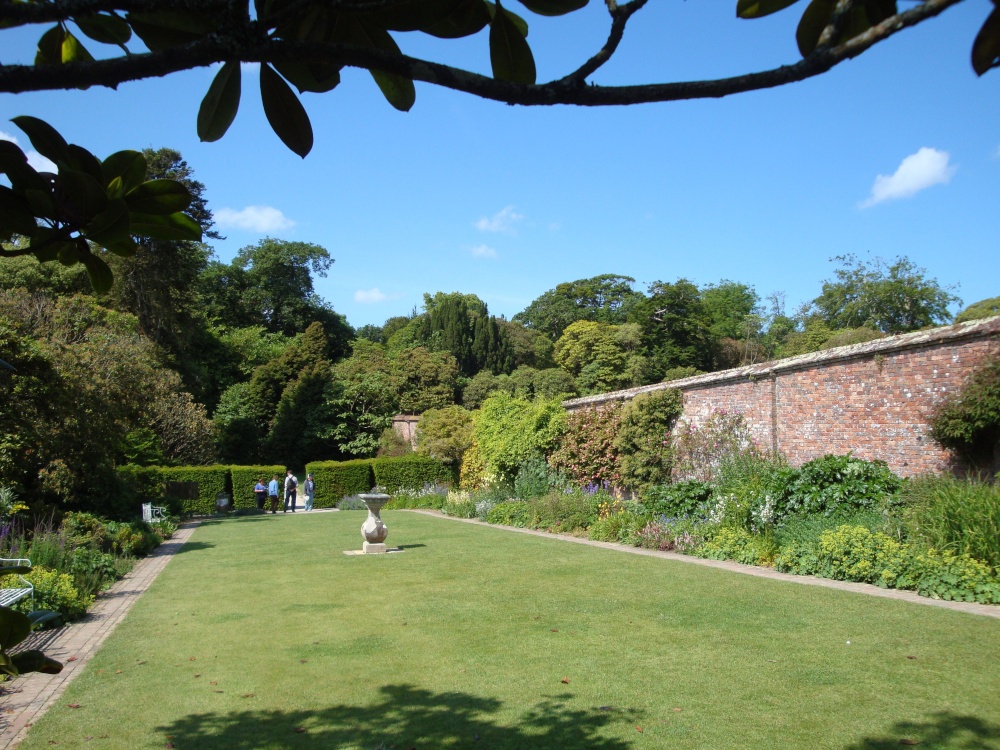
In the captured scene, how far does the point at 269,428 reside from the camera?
39.0 m

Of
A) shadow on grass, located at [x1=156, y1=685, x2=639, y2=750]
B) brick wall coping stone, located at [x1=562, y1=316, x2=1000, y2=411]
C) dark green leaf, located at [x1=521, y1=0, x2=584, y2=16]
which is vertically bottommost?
shadow on grass, located at [x1=156, y1=685, x2=639, y2=750]

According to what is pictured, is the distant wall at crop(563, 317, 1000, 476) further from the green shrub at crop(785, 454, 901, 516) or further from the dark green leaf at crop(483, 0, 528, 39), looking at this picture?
the dark green leaf at crop(483, 0, 528, 39)

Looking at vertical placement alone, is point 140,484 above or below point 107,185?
below

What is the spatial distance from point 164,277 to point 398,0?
31.1m

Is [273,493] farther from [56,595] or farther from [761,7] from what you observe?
[761,7]

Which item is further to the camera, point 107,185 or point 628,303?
point 628,303

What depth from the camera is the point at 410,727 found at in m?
4.56

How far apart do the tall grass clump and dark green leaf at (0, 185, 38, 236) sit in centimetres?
879

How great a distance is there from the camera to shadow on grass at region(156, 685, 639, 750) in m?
4.30

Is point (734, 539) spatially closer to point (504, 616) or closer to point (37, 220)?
point (504, 616)

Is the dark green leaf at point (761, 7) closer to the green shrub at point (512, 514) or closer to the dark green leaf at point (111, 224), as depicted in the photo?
the dark green leaf at point (111, 224)

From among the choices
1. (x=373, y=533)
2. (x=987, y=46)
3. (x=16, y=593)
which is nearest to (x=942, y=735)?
(x=987, y=46)

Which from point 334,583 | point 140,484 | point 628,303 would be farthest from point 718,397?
point 628,303

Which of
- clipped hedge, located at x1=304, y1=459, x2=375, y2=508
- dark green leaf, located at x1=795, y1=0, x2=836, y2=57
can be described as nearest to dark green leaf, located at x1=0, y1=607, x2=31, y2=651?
dark green leaf, located at x1=795, y1=0, x2=836, y2=57
